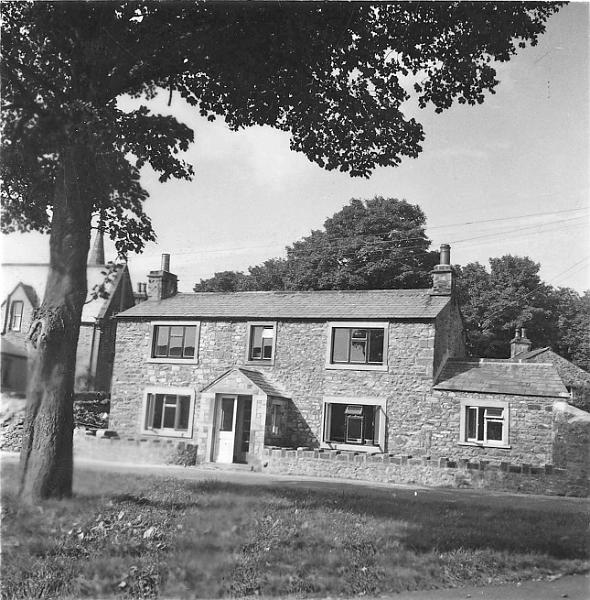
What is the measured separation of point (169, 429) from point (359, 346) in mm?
8185

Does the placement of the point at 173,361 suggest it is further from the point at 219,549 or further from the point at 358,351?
the point at 358,351

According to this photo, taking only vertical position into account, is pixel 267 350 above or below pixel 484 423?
above

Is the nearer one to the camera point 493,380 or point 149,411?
point 149,411

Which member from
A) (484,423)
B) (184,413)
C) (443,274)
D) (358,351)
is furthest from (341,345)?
(184,413)

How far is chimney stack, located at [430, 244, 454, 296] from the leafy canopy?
2.73 ft

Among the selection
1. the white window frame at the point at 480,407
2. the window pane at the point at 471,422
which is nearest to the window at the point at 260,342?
the white window frame at the point at 480,407

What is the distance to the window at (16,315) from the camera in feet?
14.5

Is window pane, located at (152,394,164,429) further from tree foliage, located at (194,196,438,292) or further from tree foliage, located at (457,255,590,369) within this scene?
tree foliage, located at (457,255,590,369)

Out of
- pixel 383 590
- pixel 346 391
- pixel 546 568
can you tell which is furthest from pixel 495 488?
pixel 383 590

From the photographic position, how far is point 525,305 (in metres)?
5.21

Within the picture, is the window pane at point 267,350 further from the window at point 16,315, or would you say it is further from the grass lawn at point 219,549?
the window at point 16,315

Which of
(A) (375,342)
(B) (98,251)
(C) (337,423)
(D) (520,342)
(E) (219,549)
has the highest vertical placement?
(A) (375,342)

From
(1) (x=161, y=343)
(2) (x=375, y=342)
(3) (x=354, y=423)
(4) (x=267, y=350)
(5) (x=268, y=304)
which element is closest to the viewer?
(1) (x=161, y=343)

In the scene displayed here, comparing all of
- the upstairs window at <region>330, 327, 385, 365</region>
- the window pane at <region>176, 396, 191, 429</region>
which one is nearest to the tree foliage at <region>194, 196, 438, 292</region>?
the window pane at <region>176, 396, 191, 429</region>
